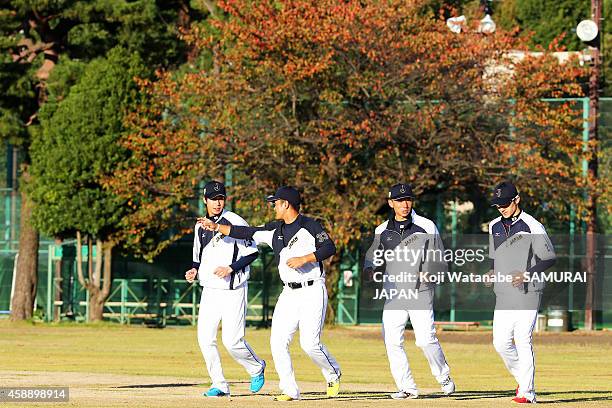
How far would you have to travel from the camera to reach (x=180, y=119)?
33750 mm

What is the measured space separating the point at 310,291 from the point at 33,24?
2361 centimetres

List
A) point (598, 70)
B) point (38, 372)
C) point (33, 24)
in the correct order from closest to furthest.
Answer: point (38, 372) → point (598, 70) → point (33, 24)

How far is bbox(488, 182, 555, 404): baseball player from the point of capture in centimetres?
1453

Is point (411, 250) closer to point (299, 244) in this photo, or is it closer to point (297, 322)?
point (299, 244)

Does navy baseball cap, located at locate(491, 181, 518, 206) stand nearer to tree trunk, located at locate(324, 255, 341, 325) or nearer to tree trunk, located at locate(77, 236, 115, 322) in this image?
tree trunk, located at locate(324, 255, 341, 325)

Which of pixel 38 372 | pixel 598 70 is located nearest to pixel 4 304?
pixel 598 70

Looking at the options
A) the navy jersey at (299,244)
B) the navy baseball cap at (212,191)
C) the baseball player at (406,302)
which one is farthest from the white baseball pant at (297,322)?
the navy baseball cap at (212,191)

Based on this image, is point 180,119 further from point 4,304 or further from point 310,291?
point 310,291

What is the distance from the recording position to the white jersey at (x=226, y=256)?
1501 cm

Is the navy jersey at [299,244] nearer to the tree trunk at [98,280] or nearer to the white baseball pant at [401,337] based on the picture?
the white baseball pant at [401,337]

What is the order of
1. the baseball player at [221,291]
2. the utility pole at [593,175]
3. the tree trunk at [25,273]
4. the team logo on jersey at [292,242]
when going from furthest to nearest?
the tree trunk at [25,273]
the utility pole at [593,175]
the baseball player at [221,291]
the team logo on jersey at [292,242]

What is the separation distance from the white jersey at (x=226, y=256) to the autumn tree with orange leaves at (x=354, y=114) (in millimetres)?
16052

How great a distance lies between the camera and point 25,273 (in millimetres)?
37156

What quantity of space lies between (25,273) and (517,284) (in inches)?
964
